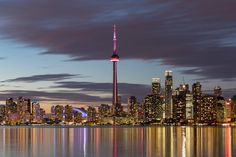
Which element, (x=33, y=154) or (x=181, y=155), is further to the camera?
(x=33, y=154)

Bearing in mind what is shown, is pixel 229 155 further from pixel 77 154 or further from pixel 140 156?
pixel 77 154

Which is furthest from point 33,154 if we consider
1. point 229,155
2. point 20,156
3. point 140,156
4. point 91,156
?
point 229,155

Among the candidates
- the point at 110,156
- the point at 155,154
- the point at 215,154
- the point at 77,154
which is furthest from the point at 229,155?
the point at 77,154

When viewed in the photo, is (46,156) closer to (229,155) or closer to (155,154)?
(155,154)

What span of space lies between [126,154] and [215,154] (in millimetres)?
10881

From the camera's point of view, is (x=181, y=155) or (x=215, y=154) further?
(x=215, y=154)

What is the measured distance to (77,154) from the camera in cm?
6694

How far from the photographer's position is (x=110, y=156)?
63.1 metres

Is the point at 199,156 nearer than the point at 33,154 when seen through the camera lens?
Yes

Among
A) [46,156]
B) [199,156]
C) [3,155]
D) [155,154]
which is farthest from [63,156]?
[199,156]

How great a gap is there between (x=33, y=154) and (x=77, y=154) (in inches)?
220

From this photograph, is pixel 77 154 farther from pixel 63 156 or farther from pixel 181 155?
pixel 181 155

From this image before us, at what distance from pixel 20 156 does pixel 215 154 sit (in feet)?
77.7

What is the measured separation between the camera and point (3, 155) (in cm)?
6412
